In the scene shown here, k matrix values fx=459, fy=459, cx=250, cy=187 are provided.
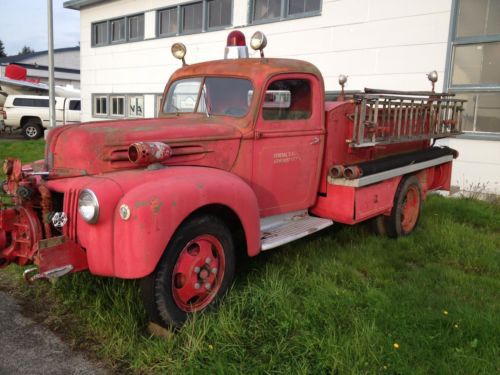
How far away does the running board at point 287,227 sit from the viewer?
3885 mm

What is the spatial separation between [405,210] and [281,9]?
6.80 m

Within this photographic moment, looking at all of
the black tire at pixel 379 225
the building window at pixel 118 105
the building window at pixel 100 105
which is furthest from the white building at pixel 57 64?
the black tire at pixel 379 225

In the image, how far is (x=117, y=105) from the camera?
16203mm

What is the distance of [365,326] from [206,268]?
1.17 m

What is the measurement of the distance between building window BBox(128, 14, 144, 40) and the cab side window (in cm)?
1187

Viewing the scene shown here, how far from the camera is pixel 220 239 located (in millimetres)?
3385

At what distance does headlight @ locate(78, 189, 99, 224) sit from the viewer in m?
2.82

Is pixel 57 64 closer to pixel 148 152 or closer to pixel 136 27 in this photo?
pixel 136 27

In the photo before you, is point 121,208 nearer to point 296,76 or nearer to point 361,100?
point 296,76

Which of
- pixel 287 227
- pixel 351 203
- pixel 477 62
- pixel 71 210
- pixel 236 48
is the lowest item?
pixel 287 227

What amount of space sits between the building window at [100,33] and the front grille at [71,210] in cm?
1489

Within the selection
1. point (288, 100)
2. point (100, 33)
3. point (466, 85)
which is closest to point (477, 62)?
point (466, 85)

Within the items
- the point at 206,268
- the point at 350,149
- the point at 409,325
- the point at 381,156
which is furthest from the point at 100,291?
the point at 381,156

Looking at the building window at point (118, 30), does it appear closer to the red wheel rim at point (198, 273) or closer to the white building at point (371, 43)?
the white building at point (371, 43)
